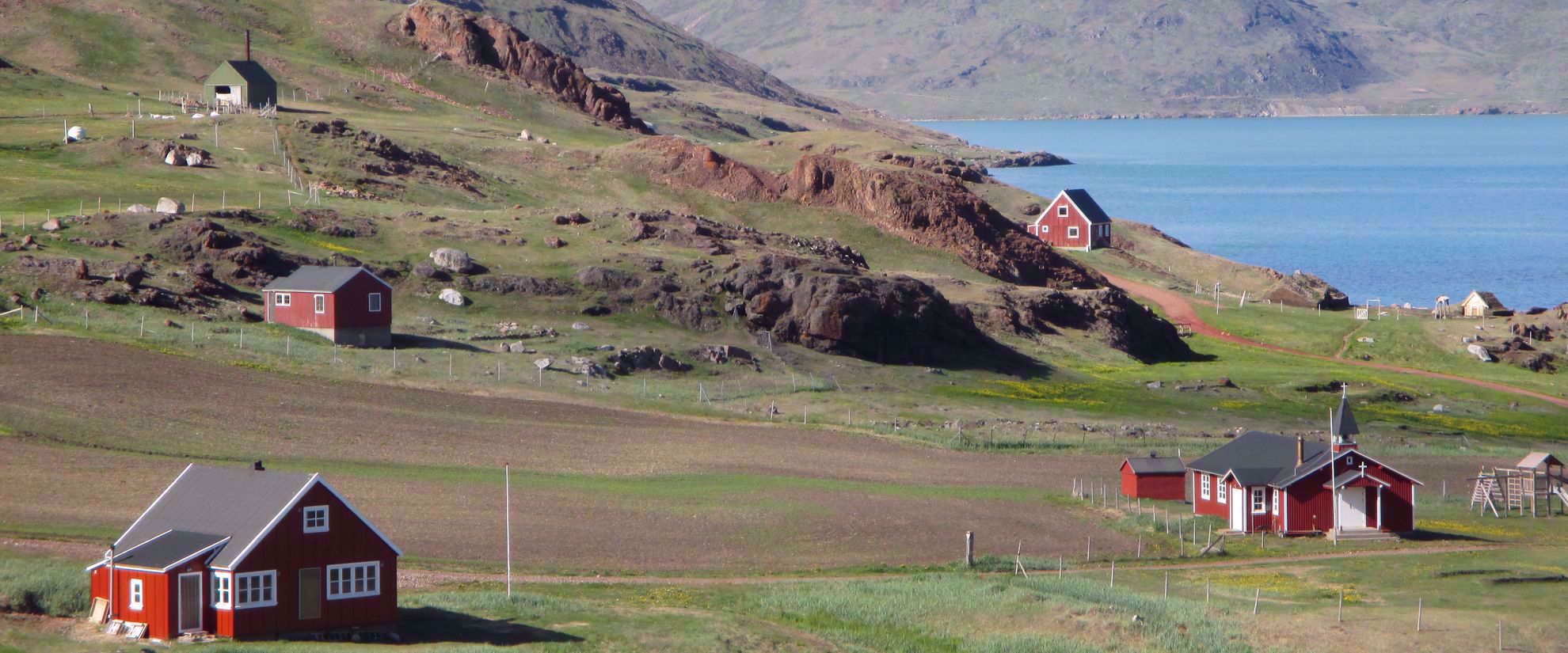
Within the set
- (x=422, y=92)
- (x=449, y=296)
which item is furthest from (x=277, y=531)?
(x=422, y=92)

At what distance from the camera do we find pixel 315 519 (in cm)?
4128

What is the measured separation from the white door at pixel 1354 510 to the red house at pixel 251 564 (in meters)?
33.7

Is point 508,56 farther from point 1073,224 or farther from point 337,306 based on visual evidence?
point 337,306

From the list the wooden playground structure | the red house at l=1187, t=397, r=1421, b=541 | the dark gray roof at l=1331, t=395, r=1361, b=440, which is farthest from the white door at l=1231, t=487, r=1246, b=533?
the wooden playground structure

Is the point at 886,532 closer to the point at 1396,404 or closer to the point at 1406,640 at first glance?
the point at 1406,640

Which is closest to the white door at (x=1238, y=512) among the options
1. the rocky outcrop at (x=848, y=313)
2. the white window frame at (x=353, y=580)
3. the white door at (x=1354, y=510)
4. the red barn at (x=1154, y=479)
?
the white door at (x=1354, y=510)

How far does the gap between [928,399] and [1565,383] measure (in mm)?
41263

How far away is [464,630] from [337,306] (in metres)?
43.3

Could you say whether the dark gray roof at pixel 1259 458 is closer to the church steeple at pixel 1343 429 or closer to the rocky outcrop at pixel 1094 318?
the church steeple at pixel 1343 429

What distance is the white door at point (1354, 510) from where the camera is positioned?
60.6m

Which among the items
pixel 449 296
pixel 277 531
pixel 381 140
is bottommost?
pixel 277 531

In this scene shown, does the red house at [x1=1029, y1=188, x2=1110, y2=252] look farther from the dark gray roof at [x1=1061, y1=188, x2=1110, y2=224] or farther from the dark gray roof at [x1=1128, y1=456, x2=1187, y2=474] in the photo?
the dark gray roof at [x1=1128, y1=456, x2=1187, y2=474]

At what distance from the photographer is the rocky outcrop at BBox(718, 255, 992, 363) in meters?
95.9

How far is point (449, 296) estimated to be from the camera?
310ft
